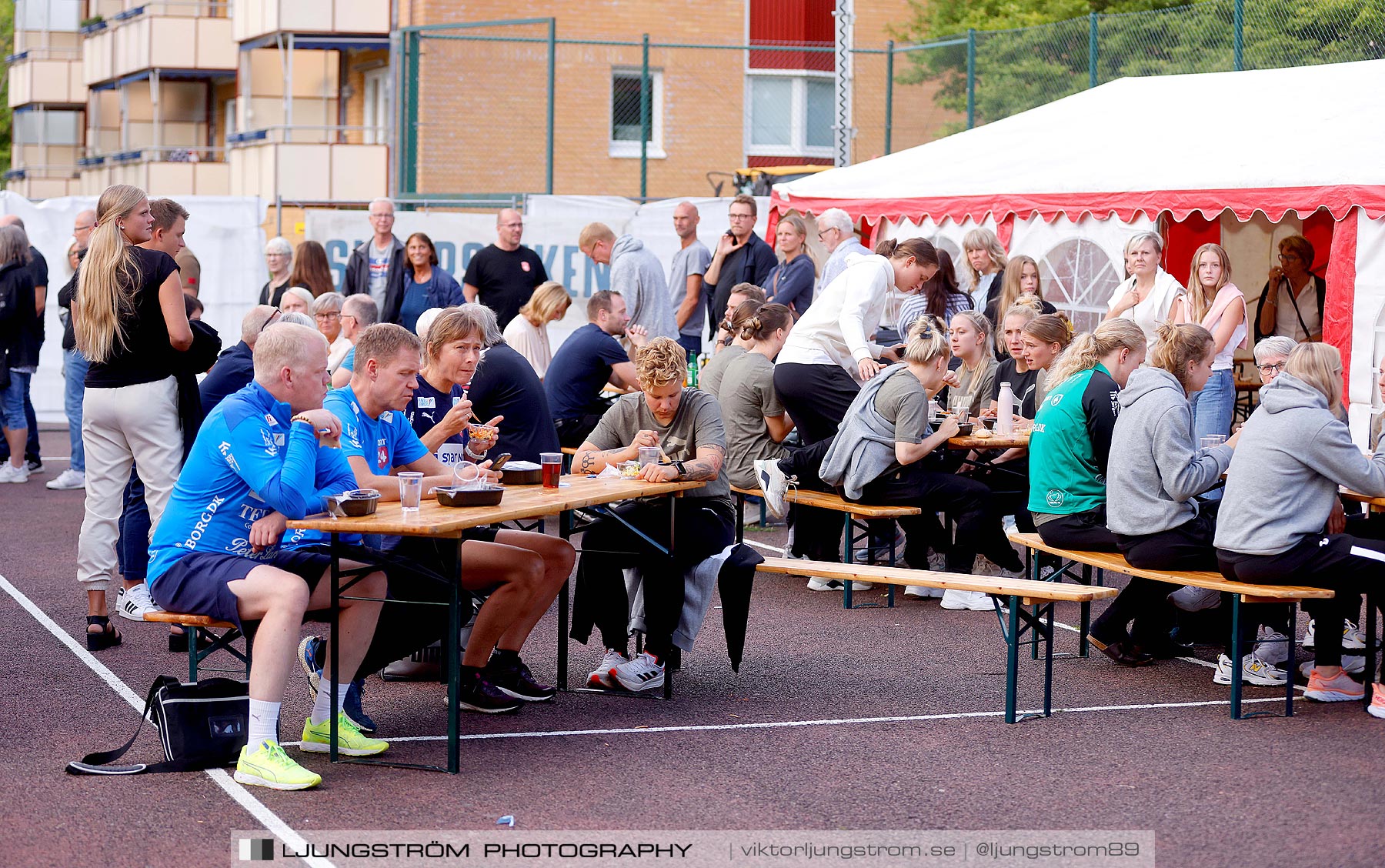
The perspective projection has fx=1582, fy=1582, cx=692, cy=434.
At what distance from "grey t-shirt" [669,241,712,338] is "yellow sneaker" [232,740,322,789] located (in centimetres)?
805

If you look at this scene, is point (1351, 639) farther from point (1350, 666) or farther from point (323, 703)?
point (323, 703)

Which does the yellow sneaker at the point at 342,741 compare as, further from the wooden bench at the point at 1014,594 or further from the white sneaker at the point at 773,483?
the white sneaker at the point at 773,483

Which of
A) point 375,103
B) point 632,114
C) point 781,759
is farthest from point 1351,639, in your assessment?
point 375,103

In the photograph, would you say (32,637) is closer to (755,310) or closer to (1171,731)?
(755,310)

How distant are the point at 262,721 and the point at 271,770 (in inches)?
6.2

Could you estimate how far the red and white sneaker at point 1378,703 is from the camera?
6.02m

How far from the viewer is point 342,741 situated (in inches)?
212

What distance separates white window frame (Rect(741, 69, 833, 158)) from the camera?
25.4m

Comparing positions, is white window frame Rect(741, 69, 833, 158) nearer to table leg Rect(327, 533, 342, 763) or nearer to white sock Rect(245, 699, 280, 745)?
table leg Rect(327, 533, 342, 763)

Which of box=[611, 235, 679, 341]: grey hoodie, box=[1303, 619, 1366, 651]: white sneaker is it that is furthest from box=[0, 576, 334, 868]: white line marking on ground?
box=[611, 235, 679, 341]: grey hoodie

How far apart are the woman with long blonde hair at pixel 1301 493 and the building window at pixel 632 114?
64.3 feet

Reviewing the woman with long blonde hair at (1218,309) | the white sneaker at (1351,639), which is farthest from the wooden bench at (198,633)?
the woman with long blonde hair at (1218,309)

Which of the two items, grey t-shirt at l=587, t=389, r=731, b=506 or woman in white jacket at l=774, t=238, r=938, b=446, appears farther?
woman in white jacket at l=774, t=238, r=938, b=446

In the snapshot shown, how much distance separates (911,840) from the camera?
463 cm
